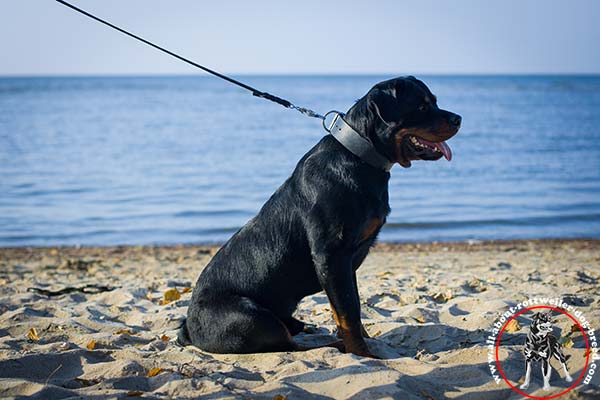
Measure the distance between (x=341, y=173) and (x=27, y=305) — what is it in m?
3.62

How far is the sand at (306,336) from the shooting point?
3.78m

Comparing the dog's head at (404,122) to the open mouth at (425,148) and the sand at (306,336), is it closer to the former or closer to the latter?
the open mouth at (425,148)

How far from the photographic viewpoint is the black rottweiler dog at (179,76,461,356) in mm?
4469

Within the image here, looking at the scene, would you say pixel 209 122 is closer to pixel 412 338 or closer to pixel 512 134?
pixel 512 134

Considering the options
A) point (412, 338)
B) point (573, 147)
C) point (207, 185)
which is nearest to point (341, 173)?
point (412, 338)

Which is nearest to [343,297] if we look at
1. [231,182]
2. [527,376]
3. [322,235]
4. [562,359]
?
[322,235]

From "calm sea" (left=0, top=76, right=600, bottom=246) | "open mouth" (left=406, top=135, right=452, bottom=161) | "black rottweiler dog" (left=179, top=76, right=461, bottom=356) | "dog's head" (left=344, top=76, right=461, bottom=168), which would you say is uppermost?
"dog's head" (left=344, top=76, right=461, bottom=168)

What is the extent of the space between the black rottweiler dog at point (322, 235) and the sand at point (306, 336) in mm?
225

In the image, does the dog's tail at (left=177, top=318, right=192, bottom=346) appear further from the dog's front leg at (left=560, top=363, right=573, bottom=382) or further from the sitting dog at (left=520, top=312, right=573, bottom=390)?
the dog's front leg at (left=560, top=363, right=573, bottom=382)

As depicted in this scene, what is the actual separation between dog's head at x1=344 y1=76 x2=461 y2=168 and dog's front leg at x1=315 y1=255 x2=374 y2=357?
0.81 metres

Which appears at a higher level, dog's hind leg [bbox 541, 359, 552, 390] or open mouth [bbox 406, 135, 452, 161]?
open mouth [bbox 406, 135, 452, 161]

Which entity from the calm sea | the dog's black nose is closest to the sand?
the dog's black nose

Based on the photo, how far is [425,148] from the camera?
457cm

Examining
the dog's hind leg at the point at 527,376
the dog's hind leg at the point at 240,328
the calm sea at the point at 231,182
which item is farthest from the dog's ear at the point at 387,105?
the calm sea at the point at 231,182
